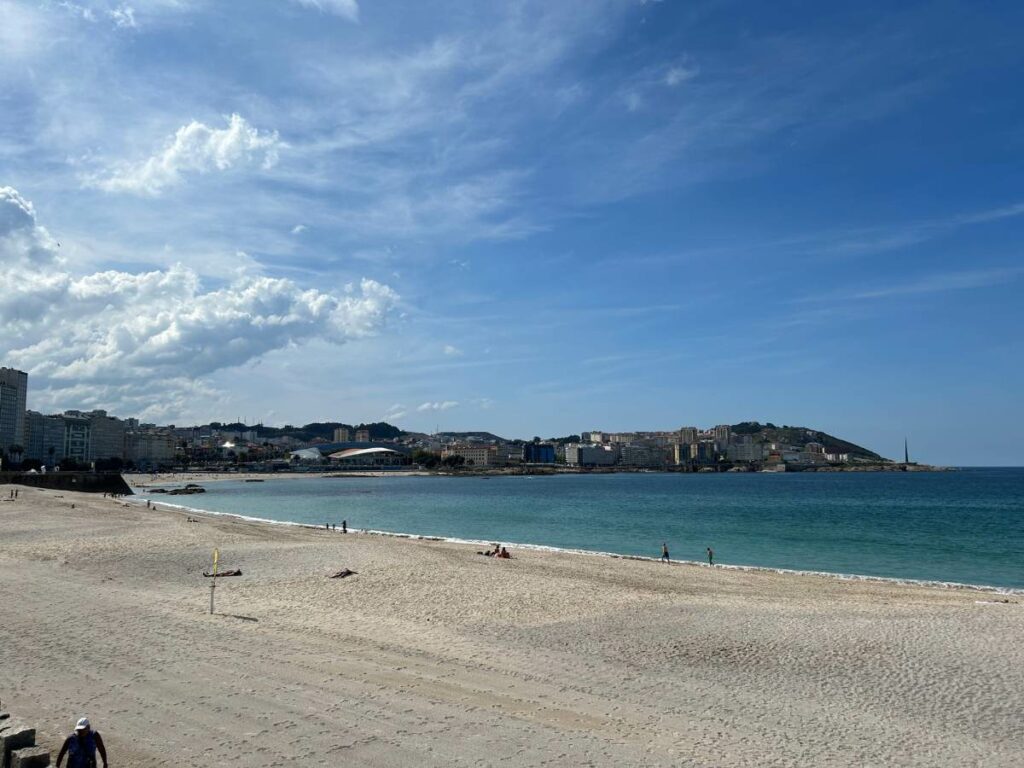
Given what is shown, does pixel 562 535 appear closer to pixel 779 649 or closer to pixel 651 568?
pixel 651 568

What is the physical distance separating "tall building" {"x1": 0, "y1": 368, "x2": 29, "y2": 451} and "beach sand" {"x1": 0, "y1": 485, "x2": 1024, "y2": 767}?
5944 inches

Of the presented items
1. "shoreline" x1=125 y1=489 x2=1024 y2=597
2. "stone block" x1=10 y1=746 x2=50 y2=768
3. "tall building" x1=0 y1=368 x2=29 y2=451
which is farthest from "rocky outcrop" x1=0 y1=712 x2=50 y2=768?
"tall building" x1=0 y1=368 x2=29 y2=451

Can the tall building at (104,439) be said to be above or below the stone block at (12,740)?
above

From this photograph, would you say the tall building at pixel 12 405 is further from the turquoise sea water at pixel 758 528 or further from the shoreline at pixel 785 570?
the shoreline at pixel 785 570

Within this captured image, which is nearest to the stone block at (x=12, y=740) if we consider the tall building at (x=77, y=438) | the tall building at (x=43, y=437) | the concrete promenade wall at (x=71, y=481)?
the concrete promenade wall at (x=71, y=481)

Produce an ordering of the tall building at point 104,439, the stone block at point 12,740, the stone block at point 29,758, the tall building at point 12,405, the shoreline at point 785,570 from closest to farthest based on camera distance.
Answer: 1. the stone block at point 29,758
2. the stone block at point 12,740
3. the shoreline at point 785,570
4. the tall building at point 12,405
5. the tall building at point 104,439

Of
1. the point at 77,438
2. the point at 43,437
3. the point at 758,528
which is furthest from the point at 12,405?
the point at 758,528

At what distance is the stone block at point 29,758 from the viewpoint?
624 cm

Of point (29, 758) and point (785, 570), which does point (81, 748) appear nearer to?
point (29, 758)

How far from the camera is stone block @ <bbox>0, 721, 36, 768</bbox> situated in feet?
21.1

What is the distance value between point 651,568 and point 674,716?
55.6 ft

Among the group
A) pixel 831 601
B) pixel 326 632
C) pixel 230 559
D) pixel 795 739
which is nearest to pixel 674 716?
pixel 795 739

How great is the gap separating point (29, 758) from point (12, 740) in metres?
0.38

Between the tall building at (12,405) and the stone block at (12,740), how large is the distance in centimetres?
16198
